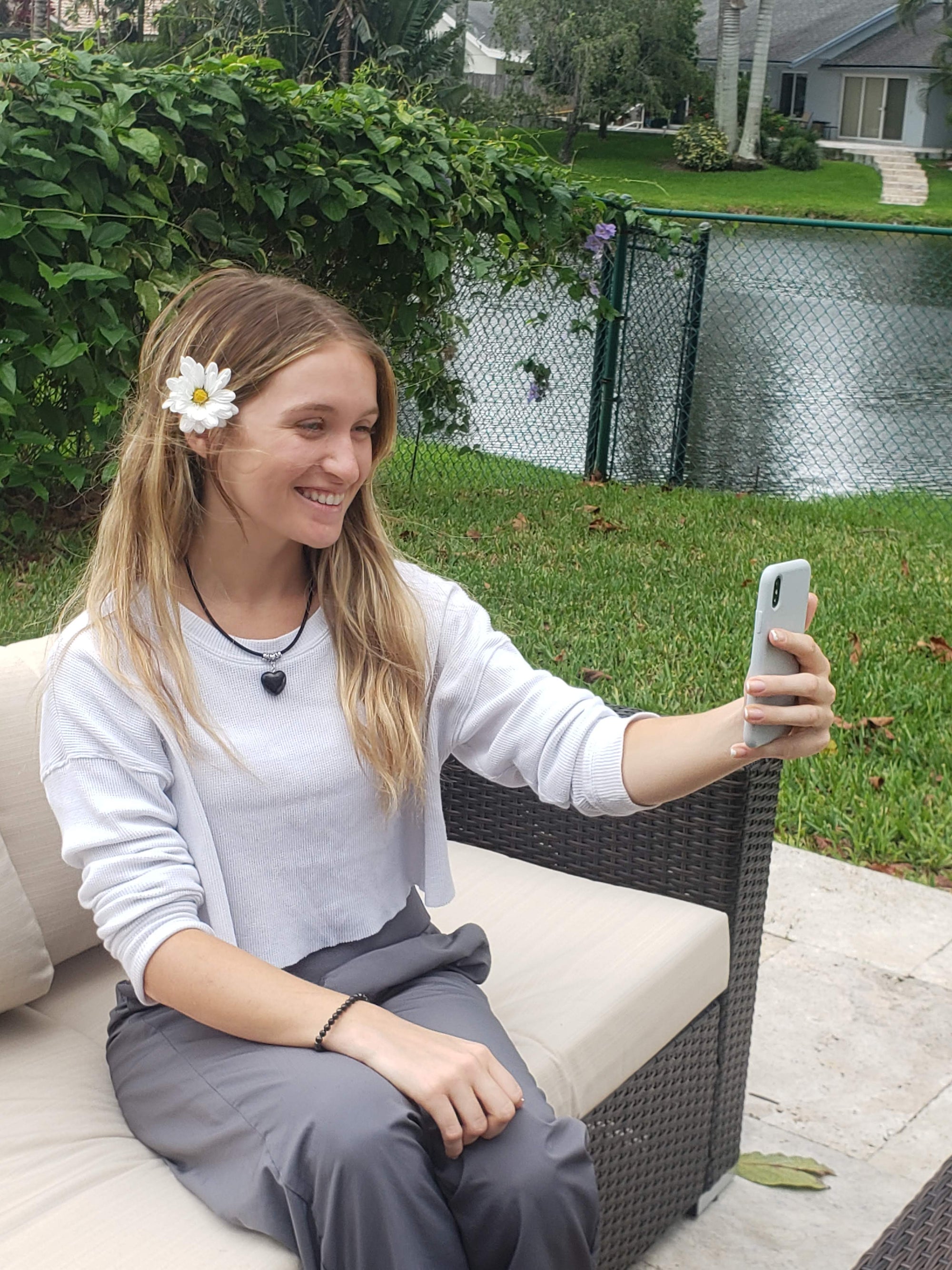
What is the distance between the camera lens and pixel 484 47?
59656 mm

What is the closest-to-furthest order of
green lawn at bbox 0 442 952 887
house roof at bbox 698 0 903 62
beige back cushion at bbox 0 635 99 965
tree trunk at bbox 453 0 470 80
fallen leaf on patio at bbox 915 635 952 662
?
beige back cushion at bbox 0 635 99 965 → green lawn at bbox 0 442 952 887 → fallen leaf on patio at bbox 915 635 952 662 → tree trunk at bbox 453 0 470 80 → house roof at bbox 698 0 903 62

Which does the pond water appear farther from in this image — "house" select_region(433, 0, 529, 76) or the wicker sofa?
"house" select_region(433, 0, 529, 76)

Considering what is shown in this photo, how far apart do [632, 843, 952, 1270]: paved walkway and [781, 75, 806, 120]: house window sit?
217ft

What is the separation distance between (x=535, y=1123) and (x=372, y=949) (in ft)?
1.13

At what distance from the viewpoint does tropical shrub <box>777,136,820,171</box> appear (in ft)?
164

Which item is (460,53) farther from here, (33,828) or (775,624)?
(775,624)

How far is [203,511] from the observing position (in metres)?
1.89

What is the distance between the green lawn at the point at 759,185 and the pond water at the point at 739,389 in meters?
22.2

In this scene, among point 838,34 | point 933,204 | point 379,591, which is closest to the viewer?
point 379,591

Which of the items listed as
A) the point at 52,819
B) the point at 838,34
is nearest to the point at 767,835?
the point at 52,819

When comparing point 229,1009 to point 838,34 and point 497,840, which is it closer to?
point 497,840

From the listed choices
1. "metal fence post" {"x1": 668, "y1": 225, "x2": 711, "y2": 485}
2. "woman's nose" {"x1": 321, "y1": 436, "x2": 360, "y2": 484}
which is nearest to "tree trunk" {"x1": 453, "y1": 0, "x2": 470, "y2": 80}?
"metal fence post" {"x1": 668, "y1": 225, "x2": 711, "y2": 485}

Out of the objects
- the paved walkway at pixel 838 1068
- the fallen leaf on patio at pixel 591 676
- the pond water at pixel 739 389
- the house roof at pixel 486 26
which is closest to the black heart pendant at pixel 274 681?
the paved walkway at pixel 838 1068

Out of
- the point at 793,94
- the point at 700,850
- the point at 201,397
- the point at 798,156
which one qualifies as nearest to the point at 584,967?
the point at 700,850
